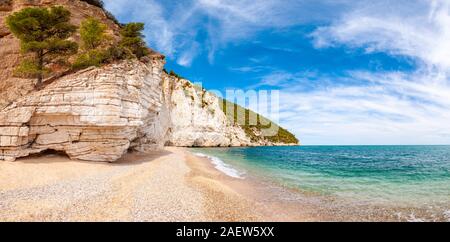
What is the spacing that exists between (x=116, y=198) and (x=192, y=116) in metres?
59.3

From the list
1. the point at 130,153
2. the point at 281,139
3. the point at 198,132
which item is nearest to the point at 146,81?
the point at 130,153

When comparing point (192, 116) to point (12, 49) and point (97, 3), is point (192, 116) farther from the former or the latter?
point (12, 49)

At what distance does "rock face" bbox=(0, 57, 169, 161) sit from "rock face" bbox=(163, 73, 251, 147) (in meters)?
40.3

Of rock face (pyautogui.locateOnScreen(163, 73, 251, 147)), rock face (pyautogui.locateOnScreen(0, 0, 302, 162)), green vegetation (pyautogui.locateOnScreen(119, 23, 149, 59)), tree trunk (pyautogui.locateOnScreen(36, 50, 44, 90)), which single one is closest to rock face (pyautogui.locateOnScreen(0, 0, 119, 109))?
rock face (pyautogui.locateOnScreen(0, 0, 302, 162))

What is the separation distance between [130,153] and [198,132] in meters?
45.2

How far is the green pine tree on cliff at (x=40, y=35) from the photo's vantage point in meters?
19.9

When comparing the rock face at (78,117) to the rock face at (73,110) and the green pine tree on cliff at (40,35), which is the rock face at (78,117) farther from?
the green pine tree on cliff at (40,35)

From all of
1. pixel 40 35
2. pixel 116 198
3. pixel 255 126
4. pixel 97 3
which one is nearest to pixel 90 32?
pixel 40 35

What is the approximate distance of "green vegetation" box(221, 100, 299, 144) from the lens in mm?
109625

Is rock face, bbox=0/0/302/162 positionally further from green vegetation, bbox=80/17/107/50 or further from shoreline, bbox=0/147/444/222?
green vegetation, bbox=80/17/107/50

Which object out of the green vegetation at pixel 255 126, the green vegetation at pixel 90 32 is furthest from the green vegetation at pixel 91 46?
the green vegetation at pixel 255 126

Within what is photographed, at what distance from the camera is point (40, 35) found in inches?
837
